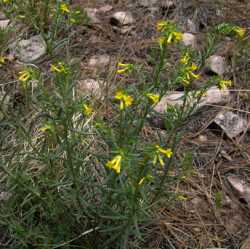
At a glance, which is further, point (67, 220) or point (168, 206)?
point (168, 206)

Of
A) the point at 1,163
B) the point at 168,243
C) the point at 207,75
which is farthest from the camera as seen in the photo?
the point at 207,75

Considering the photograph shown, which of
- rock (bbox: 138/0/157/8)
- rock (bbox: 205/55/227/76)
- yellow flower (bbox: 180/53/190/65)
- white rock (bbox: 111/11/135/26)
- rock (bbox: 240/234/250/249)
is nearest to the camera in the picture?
yellow flower (bbox: 180/53/190/65)

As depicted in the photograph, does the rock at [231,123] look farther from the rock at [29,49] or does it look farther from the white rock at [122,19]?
the rock at [29,49]

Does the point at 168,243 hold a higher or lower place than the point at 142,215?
lower

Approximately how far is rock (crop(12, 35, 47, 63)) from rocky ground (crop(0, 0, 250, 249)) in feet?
0.04

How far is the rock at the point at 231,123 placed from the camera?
11.7ft

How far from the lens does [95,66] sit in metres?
4.15

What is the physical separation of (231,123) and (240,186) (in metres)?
0.61

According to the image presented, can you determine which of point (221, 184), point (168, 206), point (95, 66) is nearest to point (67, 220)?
point (168, 206)

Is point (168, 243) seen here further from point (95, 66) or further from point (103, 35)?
point (103, 35)

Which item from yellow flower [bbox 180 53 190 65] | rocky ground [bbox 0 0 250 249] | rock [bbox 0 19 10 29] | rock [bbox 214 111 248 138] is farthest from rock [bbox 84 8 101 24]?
yellow flower [bbox 180 53 190 65]

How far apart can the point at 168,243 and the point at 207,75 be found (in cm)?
184

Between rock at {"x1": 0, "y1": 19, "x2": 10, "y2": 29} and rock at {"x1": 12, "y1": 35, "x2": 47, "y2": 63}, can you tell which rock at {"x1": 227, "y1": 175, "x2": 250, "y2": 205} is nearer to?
rock at {"x1": 12, "y1": 35, "x2": 47, "y2": 63}

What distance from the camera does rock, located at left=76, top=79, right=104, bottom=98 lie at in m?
3.73
